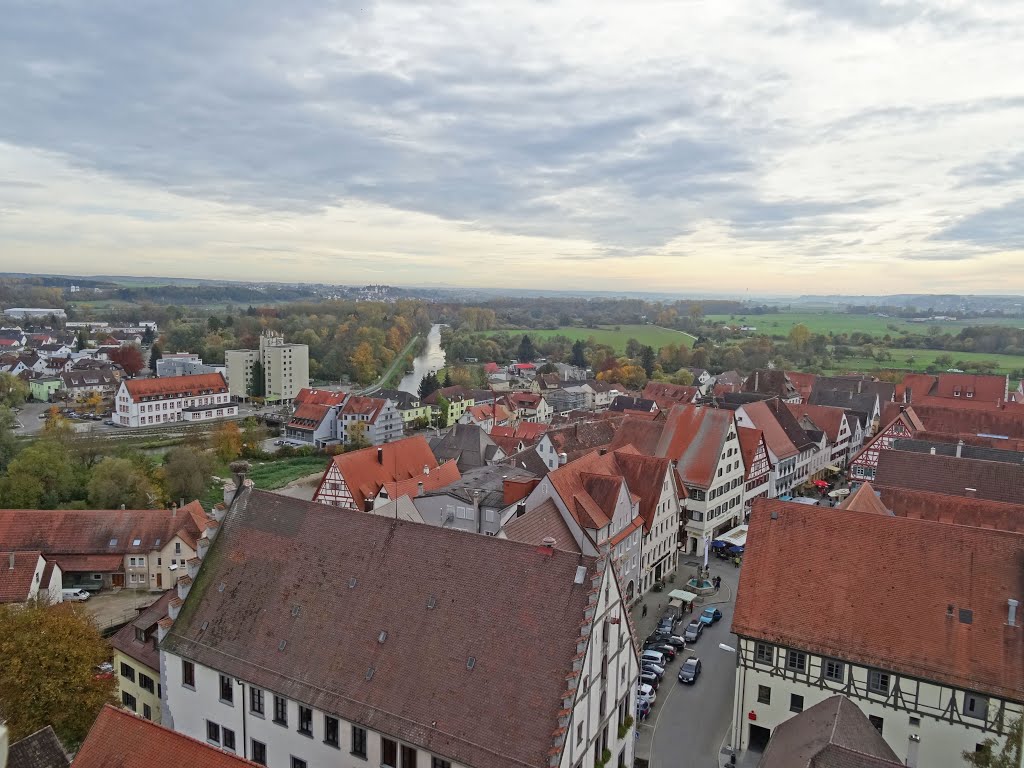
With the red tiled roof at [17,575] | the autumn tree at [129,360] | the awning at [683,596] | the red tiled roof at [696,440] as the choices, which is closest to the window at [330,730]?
the awning at [683,596]

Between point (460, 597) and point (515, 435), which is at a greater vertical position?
point (460, 597)

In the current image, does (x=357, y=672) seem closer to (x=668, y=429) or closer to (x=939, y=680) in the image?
(x=939, y=680)

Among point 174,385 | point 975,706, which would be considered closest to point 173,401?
point 174,385

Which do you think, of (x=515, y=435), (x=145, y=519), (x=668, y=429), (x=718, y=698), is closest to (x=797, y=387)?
(x=515, y=435)

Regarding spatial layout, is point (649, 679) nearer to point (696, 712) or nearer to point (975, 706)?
point (696, 712)

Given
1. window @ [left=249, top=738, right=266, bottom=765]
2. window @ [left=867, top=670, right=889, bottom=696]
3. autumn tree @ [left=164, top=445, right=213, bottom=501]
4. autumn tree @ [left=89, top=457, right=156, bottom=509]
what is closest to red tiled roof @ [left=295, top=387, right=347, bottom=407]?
autumn tree @ [left=164, top=445, right=213, bottom=501]

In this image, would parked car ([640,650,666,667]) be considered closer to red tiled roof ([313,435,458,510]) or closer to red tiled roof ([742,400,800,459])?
red tiled roof ([313,435,458,510])
